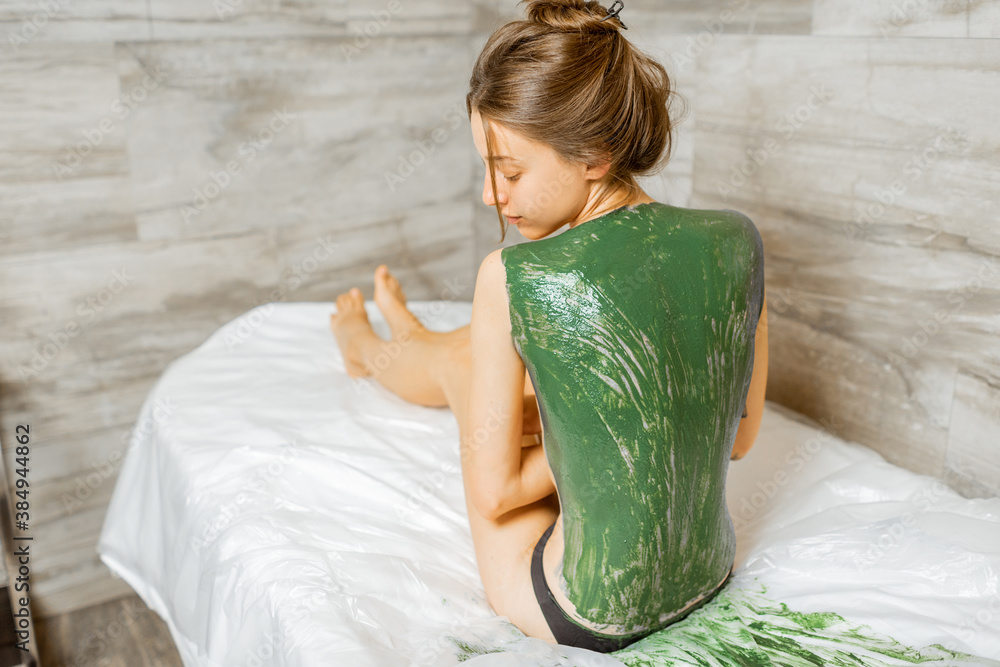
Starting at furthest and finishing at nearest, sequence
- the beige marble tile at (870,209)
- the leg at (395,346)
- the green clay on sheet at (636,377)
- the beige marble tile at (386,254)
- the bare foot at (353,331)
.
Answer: the beige marble tile at (386,254) < the bare foot at (353,331) < the leg at (395,346) < the beige marble tile at (870,209) < the green clay on sheet at (636,377)

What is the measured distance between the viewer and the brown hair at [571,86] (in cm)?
95

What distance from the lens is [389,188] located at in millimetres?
2402

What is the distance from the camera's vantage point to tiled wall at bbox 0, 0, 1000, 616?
1.38 m

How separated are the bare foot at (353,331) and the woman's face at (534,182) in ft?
2.59

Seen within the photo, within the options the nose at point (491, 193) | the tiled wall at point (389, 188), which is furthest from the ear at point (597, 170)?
the tiled wall at point (389, 188)

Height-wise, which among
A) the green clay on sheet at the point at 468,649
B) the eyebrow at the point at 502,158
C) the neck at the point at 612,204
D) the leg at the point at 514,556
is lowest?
the green clay on sheet at the point at 468,649

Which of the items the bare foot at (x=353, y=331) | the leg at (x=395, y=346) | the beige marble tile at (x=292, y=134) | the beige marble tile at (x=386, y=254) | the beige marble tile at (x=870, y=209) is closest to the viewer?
the beige marble tile at (x=870, y=209)

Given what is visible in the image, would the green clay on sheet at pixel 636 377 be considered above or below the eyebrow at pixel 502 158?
below

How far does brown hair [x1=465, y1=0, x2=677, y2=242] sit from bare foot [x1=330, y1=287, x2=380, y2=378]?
82 cm

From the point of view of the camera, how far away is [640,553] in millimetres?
1021

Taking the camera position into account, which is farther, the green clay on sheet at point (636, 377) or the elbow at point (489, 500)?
the elbow at point (489, 500)

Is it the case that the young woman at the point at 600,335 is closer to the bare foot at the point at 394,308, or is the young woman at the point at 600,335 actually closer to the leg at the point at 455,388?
the leg at the point at 455,388

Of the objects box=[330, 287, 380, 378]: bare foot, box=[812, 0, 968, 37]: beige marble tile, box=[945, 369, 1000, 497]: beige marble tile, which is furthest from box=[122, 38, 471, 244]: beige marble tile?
box=[945, 369, 1000, 497]: beige marble tile

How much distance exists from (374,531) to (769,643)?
60 cm
